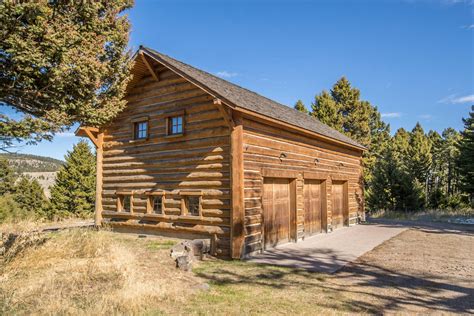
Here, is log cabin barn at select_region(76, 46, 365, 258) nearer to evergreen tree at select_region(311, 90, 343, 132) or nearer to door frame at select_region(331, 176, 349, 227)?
door frame at select_region(331, 176, 349, 227)

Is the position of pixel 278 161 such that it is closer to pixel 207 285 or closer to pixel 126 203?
pixel 207 285

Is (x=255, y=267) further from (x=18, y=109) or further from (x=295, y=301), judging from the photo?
(x=18, y=109)

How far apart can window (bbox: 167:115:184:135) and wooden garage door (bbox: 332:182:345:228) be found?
844cm

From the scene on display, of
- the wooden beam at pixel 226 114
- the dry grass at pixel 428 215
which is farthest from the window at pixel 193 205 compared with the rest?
the dry grass at pixel 428 215

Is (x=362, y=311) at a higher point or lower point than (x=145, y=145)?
lower

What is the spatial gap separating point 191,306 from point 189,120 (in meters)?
6.87

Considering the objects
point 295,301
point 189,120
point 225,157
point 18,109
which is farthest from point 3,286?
point 189,120

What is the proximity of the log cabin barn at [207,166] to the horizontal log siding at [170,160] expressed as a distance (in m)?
0.04

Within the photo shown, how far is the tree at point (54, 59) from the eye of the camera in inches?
253

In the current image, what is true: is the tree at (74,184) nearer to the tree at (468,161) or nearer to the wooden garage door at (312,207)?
the wooden garage door at (312,207)

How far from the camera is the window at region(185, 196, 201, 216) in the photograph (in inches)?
417

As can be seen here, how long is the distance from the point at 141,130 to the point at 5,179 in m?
36.6

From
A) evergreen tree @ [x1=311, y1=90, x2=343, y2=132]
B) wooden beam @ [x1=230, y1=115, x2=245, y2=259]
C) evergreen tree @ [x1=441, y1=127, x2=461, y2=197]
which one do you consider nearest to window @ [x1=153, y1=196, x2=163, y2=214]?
wooden beam @ [x1=230, y1=115, x2=245, y2=259]

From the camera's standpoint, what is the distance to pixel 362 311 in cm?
520
